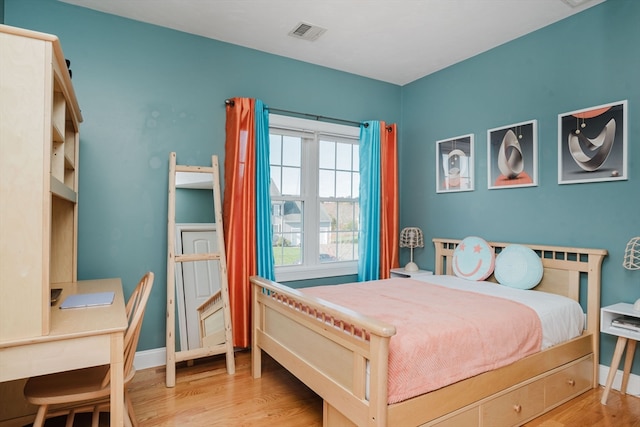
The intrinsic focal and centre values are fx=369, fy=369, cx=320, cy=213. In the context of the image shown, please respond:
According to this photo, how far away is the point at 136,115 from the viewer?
2881 millimetres

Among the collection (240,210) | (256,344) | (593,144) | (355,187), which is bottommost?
(256,344)

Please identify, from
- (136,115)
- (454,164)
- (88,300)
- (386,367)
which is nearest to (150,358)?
(88,300)

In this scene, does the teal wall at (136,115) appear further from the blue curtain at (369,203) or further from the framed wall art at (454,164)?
the framed wall art at (454,164)

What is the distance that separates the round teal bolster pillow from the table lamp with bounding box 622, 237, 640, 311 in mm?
531

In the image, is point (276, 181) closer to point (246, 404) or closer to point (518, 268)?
point (246, 404)

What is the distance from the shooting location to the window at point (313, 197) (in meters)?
→ 3.59

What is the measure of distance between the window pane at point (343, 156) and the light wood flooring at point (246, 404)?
2.16 meters

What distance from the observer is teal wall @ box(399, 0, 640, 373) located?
250cm

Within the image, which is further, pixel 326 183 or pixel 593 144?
pixel 326 183

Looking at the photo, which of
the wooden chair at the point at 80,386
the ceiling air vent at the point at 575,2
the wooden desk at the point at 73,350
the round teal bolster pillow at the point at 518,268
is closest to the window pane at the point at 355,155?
the round teal bolster pillow at the point at 518,268

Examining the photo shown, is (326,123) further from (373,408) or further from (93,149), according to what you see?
(373,408)

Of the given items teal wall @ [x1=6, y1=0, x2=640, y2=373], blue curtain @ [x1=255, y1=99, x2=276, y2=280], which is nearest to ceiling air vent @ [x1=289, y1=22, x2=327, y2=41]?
teal wall @ [x1=6, y1=0, x2=640, y2=373]

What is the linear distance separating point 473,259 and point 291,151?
6.45 feet

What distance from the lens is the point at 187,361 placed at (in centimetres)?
294
